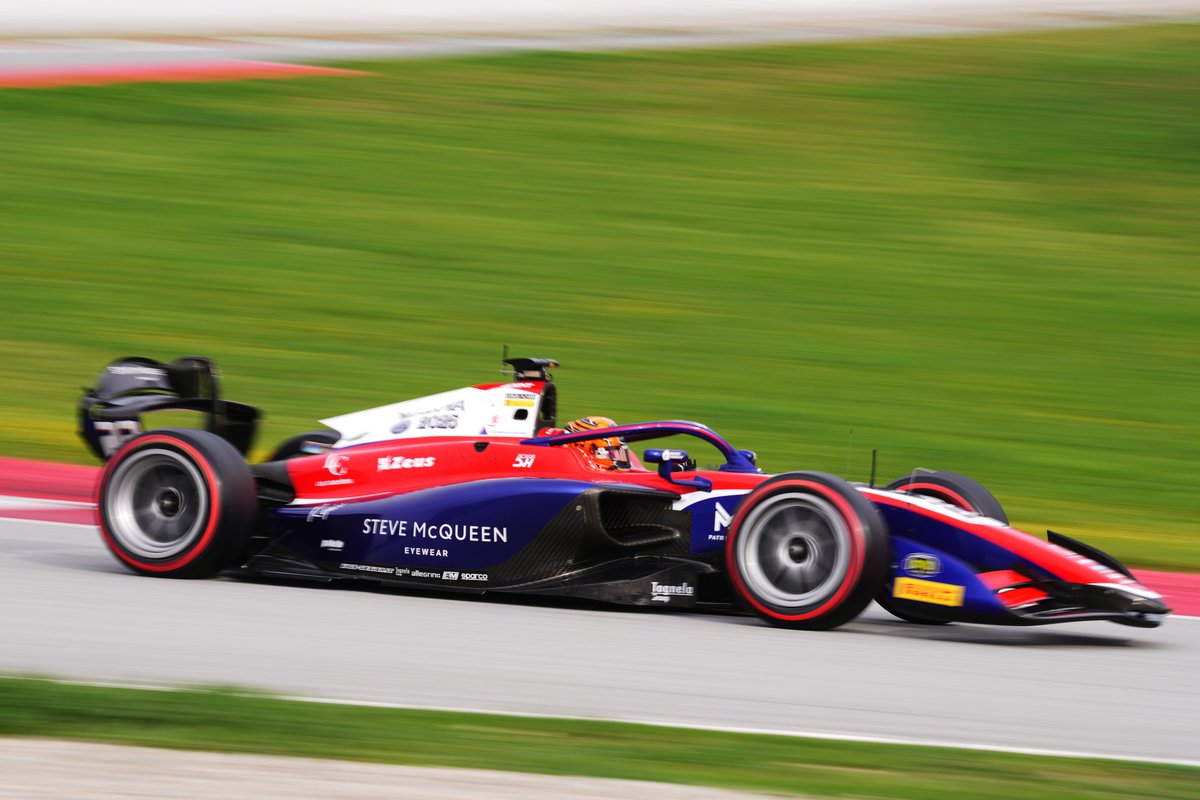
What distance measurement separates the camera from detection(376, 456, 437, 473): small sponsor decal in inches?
310

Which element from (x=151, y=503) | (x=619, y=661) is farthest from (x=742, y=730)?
(x=151, y=503)

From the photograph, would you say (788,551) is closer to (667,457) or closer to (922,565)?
(922,565)

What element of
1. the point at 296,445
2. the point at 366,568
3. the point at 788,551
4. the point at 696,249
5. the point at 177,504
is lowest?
the point at 366,568

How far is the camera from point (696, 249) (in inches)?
763

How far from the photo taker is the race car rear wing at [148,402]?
8.54 metres

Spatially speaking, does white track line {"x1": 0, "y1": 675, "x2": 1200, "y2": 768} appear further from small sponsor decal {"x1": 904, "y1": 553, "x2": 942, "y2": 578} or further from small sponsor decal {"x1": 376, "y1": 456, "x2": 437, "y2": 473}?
small sponsor decal {"x1": 376, "y1": 456, "x2": 437, "y2": 473}

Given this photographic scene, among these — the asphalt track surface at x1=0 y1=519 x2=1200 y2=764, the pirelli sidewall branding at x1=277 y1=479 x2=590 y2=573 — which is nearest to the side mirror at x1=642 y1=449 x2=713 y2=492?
the pirelli sidewall branding at x1=277 y1=479 x2=590 y2=573

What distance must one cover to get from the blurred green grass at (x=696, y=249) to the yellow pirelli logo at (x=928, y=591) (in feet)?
13.2

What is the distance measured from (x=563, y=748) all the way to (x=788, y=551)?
2401 millimetres

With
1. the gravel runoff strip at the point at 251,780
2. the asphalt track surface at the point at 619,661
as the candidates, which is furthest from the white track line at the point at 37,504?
the gravel runoff strip at the point at 251,780

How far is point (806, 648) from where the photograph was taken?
22.0 feet

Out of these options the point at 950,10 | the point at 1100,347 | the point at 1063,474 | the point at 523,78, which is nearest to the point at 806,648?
the point at 1063,474

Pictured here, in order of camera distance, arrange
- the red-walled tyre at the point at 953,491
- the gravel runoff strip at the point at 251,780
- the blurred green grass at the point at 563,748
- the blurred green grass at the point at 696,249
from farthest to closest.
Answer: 1. the blurred green grass at the point at 696,249
2. the red-walled tyre at the point at 953,491
3. the blurred green grass at the point at 563,748
4. the gravel runoff strip at the point at 251,780

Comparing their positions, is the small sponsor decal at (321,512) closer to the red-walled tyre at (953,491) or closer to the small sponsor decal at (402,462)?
the small sponsor decal at (402,462)
